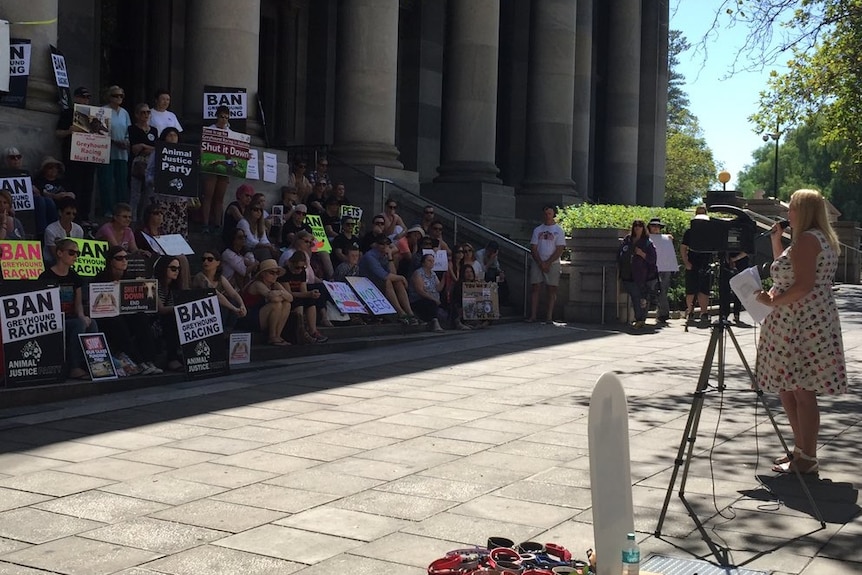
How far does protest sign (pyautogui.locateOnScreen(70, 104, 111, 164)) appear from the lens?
13.9 meters

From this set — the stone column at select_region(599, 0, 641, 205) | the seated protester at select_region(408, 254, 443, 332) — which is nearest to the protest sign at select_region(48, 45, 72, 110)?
the seated protester at select_region(408, 254, 443, 332)

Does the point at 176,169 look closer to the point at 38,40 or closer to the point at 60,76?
the point at 60,76

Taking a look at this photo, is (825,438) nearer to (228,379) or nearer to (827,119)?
(228,379)

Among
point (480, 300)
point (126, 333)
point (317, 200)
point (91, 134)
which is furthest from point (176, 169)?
point (480, 300)

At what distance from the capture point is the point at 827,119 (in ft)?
84.8

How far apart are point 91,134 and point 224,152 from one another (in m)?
2.54

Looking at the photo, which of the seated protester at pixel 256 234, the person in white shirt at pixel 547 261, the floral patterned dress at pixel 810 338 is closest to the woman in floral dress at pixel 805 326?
the floral patterned dress at pixel 810 338

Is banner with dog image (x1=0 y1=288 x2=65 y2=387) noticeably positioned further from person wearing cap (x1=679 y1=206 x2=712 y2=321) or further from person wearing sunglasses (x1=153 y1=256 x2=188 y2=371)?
person wearing cap (x1=679 y1=206 x2=712 y2=321)

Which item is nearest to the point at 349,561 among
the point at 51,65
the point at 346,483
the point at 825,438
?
the point at 346,483

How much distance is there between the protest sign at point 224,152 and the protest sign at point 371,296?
95.0 inches

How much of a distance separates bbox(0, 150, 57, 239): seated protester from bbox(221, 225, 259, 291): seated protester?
2301mm

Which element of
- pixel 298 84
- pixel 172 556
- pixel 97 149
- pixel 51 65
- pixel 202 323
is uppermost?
pixel 298 84

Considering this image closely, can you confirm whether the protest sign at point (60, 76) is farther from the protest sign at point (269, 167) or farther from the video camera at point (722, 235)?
the video camera at point (722, 235)

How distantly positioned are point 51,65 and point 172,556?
1038cm
